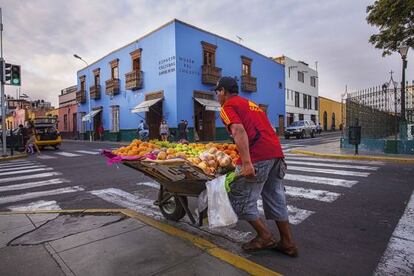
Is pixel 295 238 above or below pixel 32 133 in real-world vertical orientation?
below

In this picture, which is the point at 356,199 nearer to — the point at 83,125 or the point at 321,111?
the point at 83,125

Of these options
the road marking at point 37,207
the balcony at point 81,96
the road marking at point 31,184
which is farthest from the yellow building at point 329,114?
the road marking at point 37,207

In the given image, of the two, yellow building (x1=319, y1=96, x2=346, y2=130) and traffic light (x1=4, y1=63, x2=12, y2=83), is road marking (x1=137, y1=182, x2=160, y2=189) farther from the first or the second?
yellow building (x1=319, y1=96, x2=346, y2=130)

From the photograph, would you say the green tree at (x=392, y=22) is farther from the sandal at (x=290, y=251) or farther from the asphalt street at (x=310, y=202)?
the sandal at (x=290, y=251)

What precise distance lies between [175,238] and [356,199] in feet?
12.0

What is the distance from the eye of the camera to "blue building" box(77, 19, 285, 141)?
23859mm

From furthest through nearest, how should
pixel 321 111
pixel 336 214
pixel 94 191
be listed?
1. pixel 321 111
2. pixel 94 191
3. pixel 336 214

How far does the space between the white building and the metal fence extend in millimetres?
20779

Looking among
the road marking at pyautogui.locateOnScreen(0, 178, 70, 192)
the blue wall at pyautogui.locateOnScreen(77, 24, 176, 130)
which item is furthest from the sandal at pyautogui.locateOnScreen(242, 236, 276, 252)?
the blue wall at pyautogui.locateOnScreen(77, 24, 176, 130)

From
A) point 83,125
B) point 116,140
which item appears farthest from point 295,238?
point 83,125

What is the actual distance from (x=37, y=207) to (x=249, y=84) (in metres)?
25.8

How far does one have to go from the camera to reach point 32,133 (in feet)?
62.3

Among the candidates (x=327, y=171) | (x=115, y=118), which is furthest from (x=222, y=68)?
(x=327, y=171)

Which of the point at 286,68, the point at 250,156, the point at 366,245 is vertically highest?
the point at 286,68
